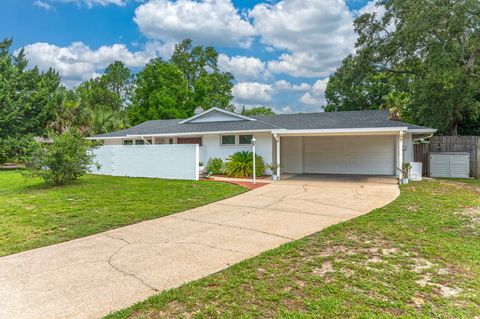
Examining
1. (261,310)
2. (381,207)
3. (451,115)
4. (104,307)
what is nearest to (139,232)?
(104,307)

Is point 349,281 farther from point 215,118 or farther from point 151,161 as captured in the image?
point 215,118

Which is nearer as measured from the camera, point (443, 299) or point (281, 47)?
point (443, 299)

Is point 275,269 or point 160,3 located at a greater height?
point 160,3

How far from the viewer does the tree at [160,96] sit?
34.3 meters

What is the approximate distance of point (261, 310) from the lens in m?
3.10

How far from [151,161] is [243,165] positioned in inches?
176

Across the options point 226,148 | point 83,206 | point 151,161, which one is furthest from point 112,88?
point 83,206

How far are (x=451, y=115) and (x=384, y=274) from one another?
16.4 m

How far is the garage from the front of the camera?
15828 mm

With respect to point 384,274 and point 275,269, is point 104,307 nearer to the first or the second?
point 275,269

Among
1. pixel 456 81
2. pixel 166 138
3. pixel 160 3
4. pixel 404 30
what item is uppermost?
pixel 160 3

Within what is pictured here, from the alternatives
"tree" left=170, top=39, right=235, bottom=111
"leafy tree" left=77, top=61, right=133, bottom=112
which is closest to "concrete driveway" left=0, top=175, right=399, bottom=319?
"tree" left=170, top=39, right=235, bottom=111

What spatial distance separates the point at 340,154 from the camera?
1669 cm

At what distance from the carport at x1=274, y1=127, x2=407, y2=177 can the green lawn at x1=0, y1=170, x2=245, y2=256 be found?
5.94m
